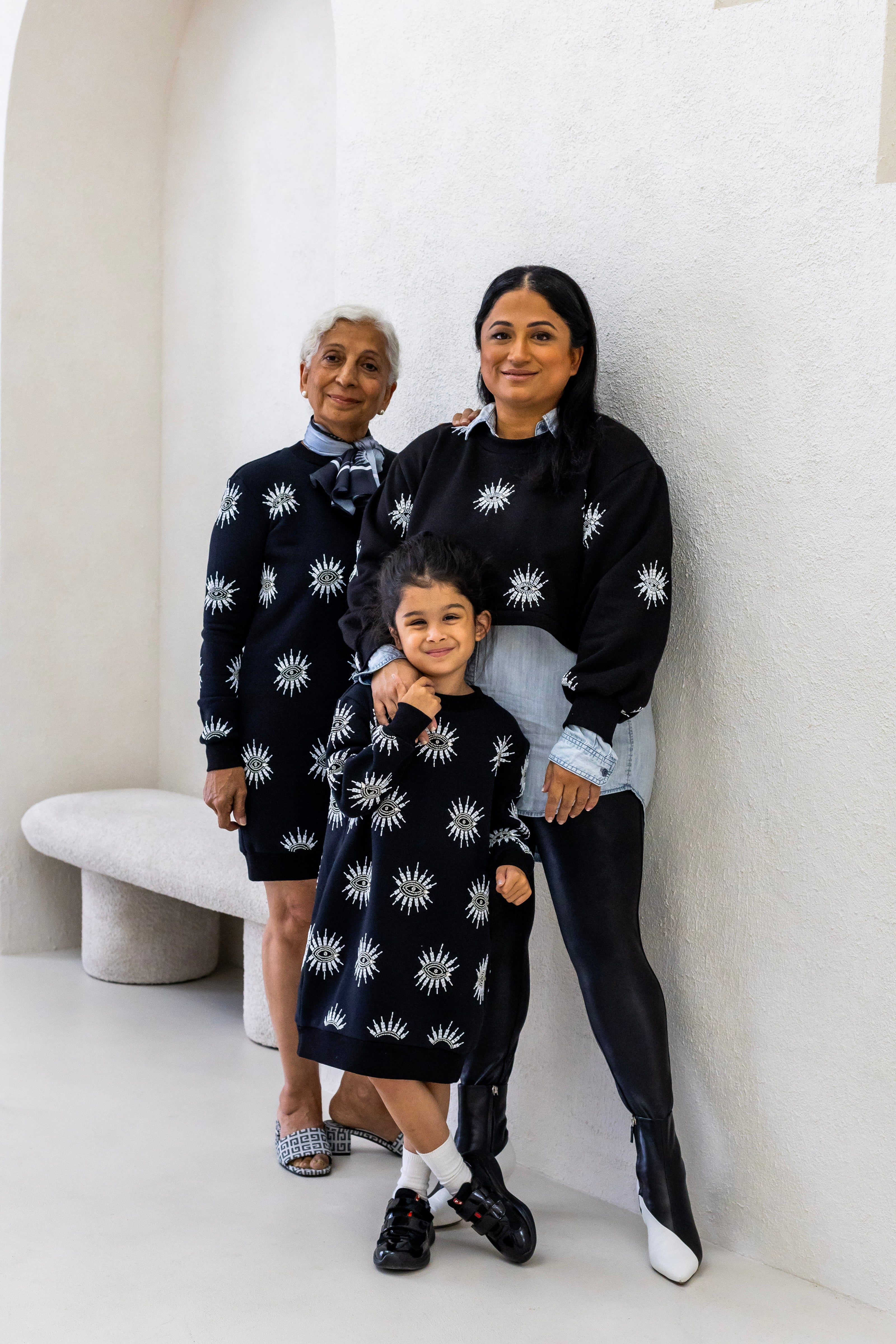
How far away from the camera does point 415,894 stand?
211 centimetres

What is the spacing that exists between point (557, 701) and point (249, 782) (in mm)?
759

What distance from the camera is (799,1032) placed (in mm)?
2184

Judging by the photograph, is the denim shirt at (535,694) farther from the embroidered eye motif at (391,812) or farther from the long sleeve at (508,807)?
the embroidered eye motif at (391,812)

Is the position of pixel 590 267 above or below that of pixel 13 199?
below

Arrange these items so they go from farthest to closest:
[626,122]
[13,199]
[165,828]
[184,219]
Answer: [184,219], [13,199], [165,828], [626,122]

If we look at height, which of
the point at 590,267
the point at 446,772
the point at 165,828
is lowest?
the point at 165,828

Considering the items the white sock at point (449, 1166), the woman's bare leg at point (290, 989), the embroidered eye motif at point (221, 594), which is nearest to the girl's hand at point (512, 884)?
the white sock at point (449, 1166)

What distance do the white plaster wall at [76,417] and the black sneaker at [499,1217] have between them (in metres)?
2.56

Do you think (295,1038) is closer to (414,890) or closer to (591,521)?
(414,890)

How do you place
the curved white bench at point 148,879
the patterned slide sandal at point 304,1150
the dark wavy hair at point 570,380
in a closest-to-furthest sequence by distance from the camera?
the dark wavy hair at point 570,380 < the patterned slide sandal at point 304,1150 < the curved white bench at point 148,879

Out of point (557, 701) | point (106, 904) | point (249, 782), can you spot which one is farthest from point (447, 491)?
point (106, 904)

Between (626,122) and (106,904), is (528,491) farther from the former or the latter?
(106,904)

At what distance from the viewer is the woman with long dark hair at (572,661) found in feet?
7.09

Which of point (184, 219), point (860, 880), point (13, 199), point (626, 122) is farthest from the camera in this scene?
point (184, 219)
